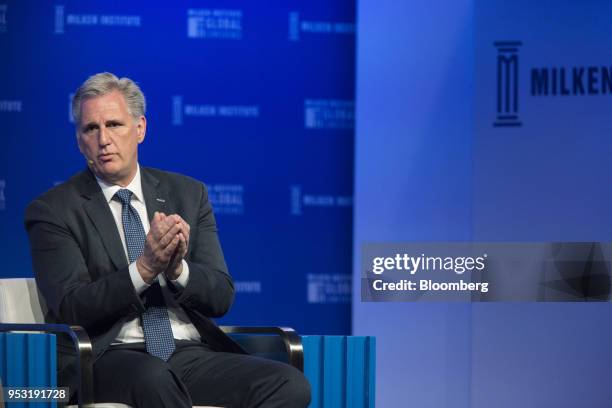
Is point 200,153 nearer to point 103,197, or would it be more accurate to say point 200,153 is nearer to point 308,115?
point 308,115

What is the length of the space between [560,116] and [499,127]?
1.08 ft

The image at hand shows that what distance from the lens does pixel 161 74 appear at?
5484 millimetres

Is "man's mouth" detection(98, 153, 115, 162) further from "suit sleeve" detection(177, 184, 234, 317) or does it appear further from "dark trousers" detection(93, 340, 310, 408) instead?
"dark trousers" detection(93, 340, 310, 408)

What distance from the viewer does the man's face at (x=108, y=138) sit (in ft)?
10.1

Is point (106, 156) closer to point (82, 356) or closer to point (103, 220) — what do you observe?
point (103, 220)

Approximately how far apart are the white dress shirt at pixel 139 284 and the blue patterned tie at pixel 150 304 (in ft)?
0.06

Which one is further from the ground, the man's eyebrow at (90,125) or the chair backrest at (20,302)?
the man's eyebrow at (90,125)

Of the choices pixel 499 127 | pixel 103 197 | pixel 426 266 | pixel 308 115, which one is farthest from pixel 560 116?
pixel 103 197

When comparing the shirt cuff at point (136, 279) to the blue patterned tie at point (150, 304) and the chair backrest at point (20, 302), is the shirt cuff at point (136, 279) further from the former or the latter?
the chair backrest at point (20, 302)

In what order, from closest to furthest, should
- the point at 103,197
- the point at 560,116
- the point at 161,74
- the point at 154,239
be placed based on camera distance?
the point at 154,239, the point at 103,197, the point at 560,116, the point at 161,74
